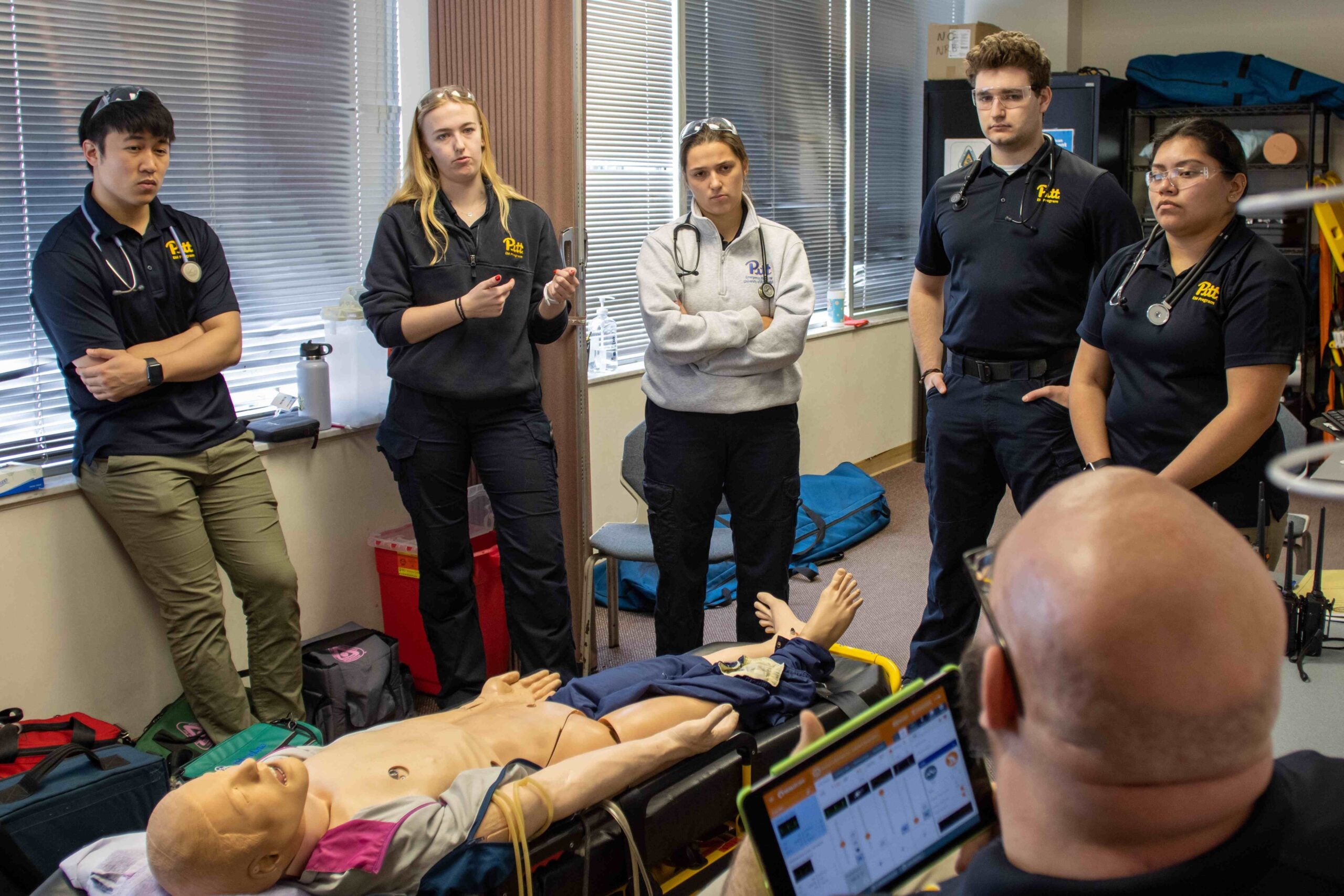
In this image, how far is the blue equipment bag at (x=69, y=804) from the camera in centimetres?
214

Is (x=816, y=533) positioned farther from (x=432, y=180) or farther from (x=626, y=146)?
(x=432, y=180)

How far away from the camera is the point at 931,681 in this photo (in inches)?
48.1

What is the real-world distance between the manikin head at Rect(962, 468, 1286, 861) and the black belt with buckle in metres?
1.94

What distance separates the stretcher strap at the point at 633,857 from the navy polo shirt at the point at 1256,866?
92 cm

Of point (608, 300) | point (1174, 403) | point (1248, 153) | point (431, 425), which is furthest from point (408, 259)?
point (1248, 153)

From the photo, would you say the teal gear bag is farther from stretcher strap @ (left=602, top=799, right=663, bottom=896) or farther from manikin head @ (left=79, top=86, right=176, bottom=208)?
manikin head @ (left=79, top=86, right=176, bottom=208)

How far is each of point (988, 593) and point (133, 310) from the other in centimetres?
239

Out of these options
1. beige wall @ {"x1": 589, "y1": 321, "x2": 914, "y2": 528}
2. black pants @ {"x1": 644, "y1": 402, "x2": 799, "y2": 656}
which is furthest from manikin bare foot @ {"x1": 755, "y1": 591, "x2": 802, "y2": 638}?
beige wall @ {"x1": 589, "y1": 321, "x2": 914, "y2": 528}

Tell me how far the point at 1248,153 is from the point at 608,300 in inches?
130

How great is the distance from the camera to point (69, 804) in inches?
87.4

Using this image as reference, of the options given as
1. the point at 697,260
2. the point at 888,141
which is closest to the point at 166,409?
the point at 697,260

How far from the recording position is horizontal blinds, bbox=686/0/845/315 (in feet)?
15.2

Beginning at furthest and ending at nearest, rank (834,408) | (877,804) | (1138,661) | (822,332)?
1. (834,408)
2. (822,332)
3. (877,804)
4. (1138,661)

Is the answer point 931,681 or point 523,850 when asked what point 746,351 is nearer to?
point 523,850
